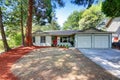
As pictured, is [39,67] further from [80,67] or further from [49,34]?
[49,34]

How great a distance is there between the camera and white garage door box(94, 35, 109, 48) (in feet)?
85.5

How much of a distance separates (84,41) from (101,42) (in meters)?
2.41

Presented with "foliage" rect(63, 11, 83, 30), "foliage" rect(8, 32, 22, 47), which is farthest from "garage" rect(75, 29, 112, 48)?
"foliage" rect(63, 11, 83, 30)

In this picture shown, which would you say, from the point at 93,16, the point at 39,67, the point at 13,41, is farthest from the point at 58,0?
the point at 93,16

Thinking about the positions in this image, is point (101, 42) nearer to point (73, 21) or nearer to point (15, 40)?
point (15, 40)

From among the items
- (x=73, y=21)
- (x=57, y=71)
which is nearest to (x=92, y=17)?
(x=73, y=21)

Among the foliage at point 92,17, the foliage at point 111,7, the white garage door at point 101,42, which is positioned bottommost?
the white garage door at point 101,42

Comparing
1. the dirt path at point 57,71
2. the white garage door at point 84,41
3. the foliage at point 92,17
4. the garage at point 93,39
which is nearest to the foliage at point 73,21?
the foliage at point 92,17

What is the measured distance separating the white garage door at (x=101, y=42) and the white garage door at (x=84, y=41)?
3.26 feet

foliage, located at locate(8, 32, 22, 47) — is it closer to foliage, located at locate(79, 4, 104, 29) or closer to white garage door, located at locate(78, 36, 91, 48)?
white garage door, located at locate(78, 36, 91, 48)

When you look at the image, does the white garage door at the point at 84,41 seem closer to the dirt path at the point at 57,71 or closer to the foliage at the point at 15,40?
the dirt path at the point at 57,71

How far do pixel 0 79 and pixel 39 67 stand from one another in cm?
257

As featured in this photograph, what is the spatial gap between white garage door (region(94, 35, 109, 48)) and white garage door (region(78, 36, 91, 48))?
39.1 inches

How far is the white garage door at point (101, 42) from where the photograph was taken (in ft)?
85.5
